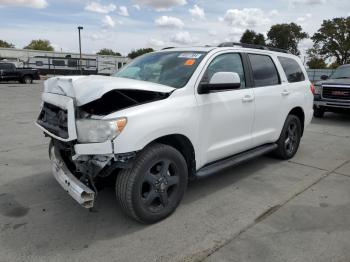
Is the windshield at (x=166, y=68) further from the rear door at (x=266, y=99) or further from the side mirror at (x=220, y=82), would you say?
the rear door at (x=266, y=99)

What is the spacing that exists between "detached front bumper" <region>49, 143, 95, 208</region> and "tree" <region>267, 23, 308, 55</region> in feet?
209

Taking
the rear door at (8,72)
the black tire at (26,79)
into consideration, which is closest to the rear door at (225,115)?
the rear door at (8,72)

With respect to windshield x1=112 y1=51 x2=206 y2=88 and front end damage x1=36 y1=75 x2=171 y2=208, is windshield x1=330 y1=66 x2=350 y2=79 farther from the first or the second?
front end damage x1=36 y1=75 x2=171 y2=208

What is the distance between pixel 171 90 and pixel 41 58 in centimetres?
4223

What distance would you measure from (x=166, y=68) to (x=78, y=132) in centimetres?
151

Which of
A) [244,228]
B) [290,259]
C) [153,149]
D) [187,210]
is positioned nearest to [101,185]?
[153,149]

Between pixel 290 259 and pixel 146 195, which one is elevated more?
pixel 146 195

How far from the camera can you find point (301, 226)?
11.8 ft

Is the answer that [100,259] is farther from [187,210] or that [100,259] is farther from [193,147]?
[193,147]

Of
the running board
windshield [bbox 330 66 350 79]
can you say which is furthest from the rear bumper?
the running board

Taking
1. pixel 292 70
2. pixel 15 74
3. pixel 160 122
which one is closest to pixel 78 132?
pixel 160 122

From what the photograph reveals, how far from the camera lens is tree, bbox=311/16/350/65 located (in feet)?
172

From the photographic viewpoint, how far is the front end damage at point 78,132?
Result: 3.16 meters

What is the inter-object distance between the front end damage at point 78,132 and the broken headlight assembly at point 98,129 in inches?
1.0
